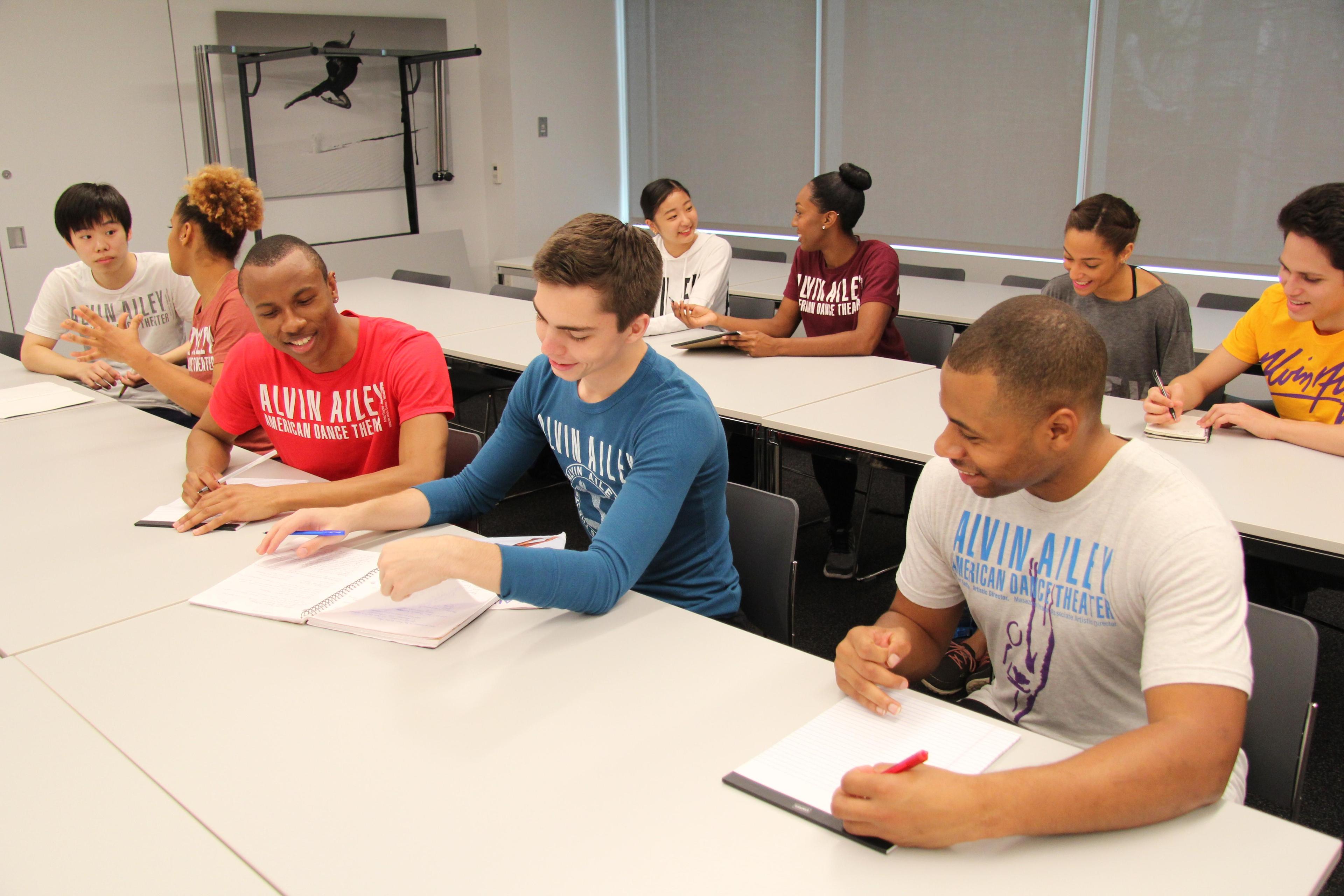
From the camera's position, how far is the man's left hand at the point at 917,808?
0.94 meters

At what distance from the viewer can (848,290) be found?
133 inches

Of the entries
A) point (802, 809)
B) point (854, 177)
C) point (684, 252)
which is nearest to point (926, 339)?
point (854, 177)

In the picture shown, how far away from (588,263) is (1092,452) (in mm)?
776

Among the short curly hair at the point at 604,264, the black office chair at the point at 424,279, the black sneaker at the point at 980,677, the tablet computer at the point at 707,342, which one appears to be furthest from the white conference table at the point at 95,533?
the black office chair at the point at 424,279

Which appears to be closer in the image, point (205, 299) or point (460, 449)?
point (460, 449)

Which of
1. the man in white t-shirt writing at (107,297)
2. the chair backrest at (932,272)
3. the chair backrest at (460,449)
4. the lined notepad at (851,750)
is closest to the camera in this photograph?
the lined notepad at (851,750)

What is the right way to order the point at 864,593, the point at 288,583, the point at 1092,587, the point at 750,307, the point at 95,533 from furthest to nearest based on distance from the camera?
1. the point at 750,307
2. the point at 864,593
3. the point at 95,533
4. the point at 288,583
5. the point at 1092,587

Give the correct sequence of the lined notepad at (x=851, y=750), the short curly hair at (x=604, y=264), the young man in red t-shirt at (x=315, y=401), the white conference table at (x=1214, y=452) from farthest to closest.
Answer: the young man in red t-shirt at (x=315, y=401) < the white conference table at (x=1214, y=452) < the short curly hair at (x=604, y=264) < the lined notepad at (x=851, y=750)

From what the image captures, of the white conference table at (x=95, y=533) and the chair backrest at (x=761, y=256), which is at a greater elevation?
the chair backrest at (x=761, y=256)

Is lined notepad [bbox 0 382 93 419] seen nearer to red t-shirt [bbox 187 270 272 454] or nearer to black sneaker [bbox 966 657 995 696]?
red t-shirt [bbox 187 270 272 454]

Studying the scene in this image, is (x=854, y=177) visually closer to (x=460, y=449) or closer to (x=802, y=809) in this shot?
(x=460, y=449)

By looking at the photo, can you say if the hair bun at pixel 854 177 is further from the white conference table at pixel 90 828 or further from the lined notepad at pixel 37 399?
the white conference table at pixel 90 828

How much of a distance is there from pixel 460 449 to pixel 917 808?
59.8 inches

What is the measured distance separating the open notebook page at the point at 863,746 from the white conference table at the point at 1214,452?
96 centimetres
